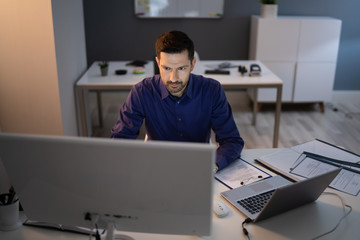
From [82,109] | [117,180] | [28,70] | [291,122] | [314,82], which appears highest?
[117,180]

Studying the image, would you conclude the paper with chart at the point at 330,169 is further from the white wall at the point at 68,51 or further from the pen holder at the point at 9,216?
the white wall at the point at 68,51

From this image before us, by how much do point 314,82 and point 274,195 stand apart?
3.79 m

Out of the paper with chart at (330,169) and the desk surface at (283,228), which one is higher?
the paper with chart at (330,169)

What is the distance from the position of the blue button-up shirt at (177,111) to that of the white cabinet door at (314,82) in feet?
9.65

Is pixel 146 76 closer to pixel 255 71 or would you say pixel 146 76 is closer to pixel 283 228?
pixel 255 71

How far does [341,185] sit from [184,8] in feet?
11.9

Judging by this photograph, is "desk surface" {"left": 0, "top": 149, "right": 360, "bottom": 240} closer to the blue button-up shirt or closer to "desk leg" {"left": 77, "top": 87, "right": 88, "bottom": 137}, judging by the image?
the blue button-up shirt

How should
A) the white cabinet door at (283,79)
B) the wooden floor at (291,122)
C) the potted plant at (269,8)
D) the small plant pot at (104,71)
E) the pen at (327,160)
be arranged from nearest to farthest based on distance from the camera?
the pen at (327,160) < the small plant pot at (104,71) < the wooden floor at (291,122) < the potted plant at (269,8) < the white cabinet door at (283,79)

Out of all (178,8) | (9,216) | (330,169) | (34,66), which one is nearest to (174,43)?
(330,169)

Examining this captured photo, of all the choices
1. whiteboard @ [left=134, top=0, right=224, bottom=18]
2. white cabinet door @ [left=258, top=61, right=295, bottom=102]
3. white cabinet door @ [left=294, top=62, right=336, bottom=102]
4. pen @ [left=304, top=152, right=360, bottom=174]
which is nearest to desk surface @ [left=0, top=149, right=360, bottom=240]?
pen @ [left=304, top=152, right=360, bottom=174]

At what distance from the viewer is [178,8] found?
4855mm

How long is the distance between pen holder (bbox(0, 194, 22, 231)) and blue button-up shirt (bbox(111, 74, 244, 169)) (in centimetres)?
71

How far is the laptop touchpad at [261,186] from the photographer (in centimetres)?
163

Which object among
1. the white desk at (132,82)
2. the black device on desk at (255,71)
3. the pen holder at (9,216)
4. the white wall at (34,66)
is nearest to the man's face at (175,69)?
the pen holder at (9,216)
